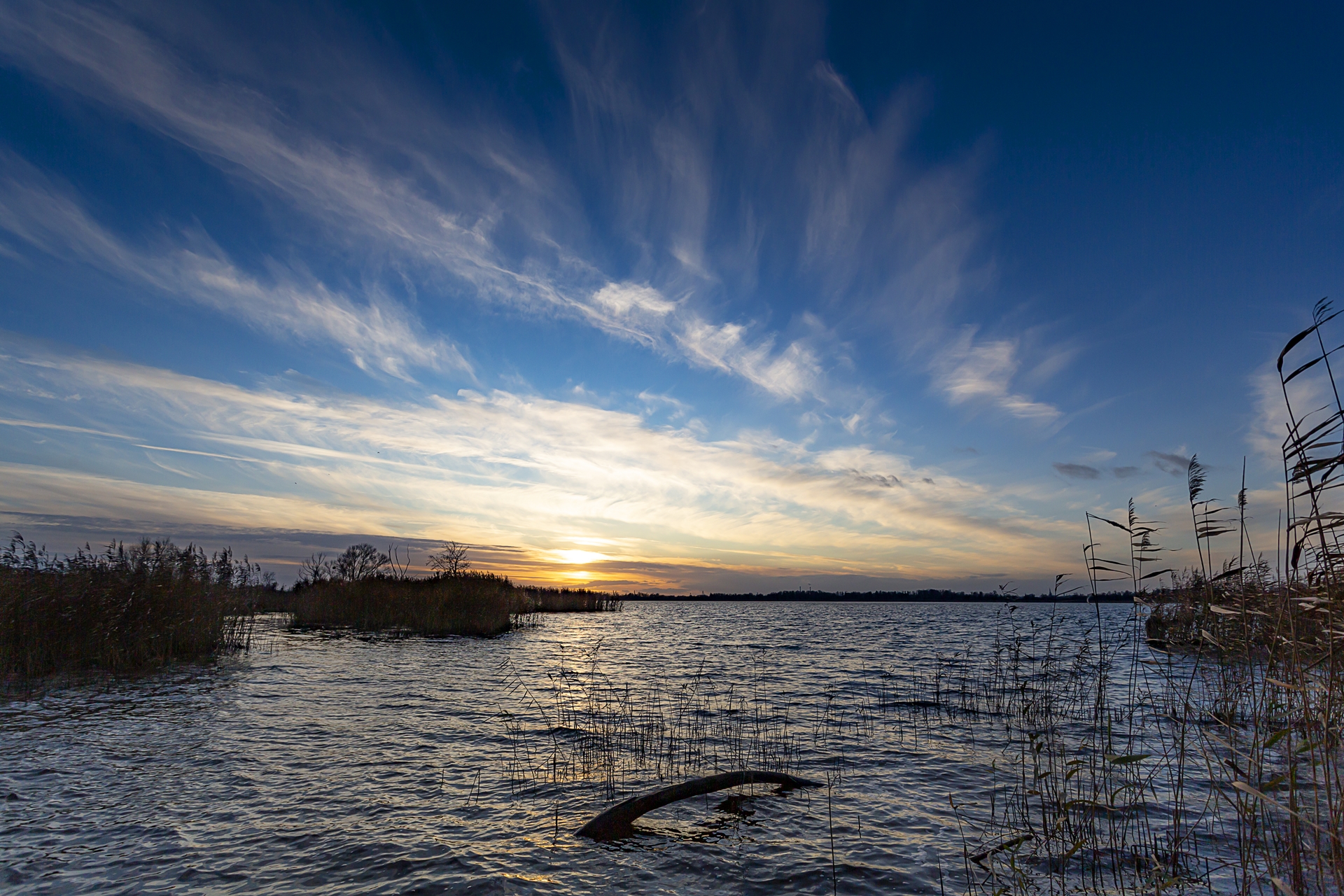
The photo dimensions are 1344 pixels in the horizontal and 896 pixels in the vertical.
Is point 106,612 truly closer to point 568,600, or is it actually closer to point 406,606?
point 406,606

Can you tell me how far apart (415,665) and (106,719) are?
10.5m

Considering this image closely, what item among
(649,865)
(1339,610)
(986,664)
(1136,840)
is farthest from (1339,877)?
(986,664)

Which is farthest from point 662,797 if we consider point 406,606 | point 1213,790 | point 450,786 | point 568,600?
point 568,600

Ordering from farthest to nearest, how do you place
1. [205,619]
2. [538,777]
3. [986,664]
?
[986,664]
[205,619]
[538,777]

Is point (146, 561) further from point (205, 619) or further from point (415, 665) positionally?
point (415, 665)

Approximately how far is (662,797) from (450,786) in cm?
368

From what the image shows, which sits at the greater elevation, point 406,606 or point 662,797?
point 406,606

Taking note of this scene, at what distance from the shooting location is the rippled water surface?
22.0 ft

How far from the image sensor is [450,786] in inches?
380

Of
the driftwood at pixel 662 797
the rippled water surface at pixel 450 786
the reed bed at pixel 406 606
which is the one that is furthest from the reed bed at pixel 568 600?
the driftwood at pixel 662 797

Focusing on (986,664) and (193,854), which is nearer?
(193,854)

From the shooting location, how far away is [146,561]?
67.3 ft

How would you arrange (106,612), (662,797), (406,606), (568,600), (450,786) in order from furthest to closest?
(568,600) → (406,606) → (106,612) → (450,786) → (662,797)

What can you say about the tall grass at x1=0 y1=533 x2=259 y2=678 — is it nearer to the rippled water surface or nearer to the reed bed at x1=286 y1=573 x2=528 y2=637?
the rippled water surface
